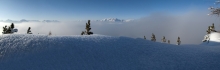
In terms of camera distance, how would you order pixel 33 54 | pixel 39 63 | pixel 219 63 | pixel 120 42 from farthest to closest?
pixel 120 42 < pixel 219 63 < pixel 33 54 < pixel 39 63

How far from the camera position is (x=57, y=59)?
241 inches

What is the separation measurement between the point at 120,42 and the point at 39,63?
3.82 m

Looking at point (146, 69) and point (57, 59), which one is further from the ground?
point (57, 59)

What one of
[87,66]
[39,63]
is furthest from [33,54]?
[87,66]

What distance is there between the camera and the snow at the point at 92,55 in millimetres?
5879

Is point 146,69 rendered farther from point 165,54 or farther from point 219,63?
point 219,63

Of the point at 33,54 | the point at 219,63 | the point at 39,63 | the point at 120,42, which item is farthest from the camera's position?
the point at 120,42

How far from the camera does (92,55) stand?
6.59 m

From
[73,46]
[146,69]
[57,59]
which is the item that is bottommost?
[146,69]

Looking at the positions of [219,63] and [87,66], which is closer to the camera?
[87,66]

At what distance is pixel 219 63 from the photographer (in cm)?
674

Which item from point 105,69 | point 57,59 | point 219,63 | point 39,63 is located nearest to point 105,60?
point 105,69

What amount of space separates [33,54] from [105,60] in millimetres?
2831

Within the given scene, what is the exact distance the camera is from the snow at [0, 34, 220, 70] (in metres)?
5.88
